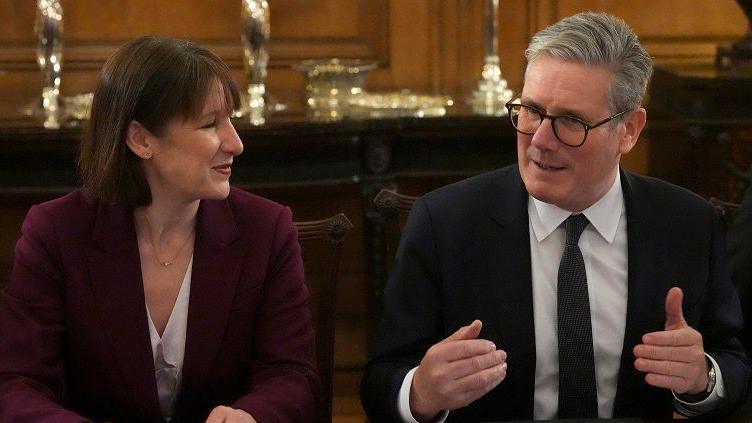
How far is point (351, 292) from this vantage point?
4.46 meters

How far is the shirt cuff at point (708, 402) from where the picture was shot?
2082 mm

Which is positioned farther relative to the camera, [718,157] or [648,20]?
[648,20]

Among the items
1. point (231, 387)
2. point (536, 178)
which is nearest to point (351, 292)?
point (231, 387)

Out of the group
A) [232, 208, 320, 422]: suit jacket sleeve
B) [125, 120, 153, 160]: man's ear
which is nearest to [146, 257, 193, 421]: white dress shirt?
[232, 208, 320, 422]: suit jacket sleeve

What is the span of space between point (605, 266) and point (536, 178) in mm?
239

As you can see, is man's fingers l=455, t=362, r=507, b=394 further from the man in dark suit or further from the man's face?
the man's face

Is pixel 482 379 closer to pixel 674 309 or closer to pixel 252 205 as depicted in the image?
pixel 674 309

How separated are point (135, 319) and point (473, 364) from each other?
27.8 inches

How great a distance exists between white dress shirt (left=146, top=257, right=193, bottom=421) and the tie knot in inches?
29.1

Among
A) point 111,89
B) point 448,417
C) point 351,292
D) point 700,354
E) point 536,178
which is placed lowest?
point 351,292

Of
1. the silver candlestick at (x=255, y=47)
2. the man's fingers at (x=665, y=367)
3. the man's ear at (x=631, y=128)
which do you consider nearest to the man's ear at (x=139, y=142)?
the man's ear at (x=631, y=128)

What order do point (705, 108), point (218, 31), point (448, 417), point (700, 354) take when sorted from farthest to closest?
point (218, 31) → point (705, 108) → point (448, 417) → point (700, 354)

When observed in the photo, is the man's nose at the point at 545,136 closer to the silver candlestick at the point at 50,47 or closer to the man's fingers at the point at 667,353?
the man's fingers at the point at 667,353

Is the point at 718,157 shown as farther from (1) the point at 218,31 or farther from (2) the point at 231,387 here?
(2) the point at 231,387
